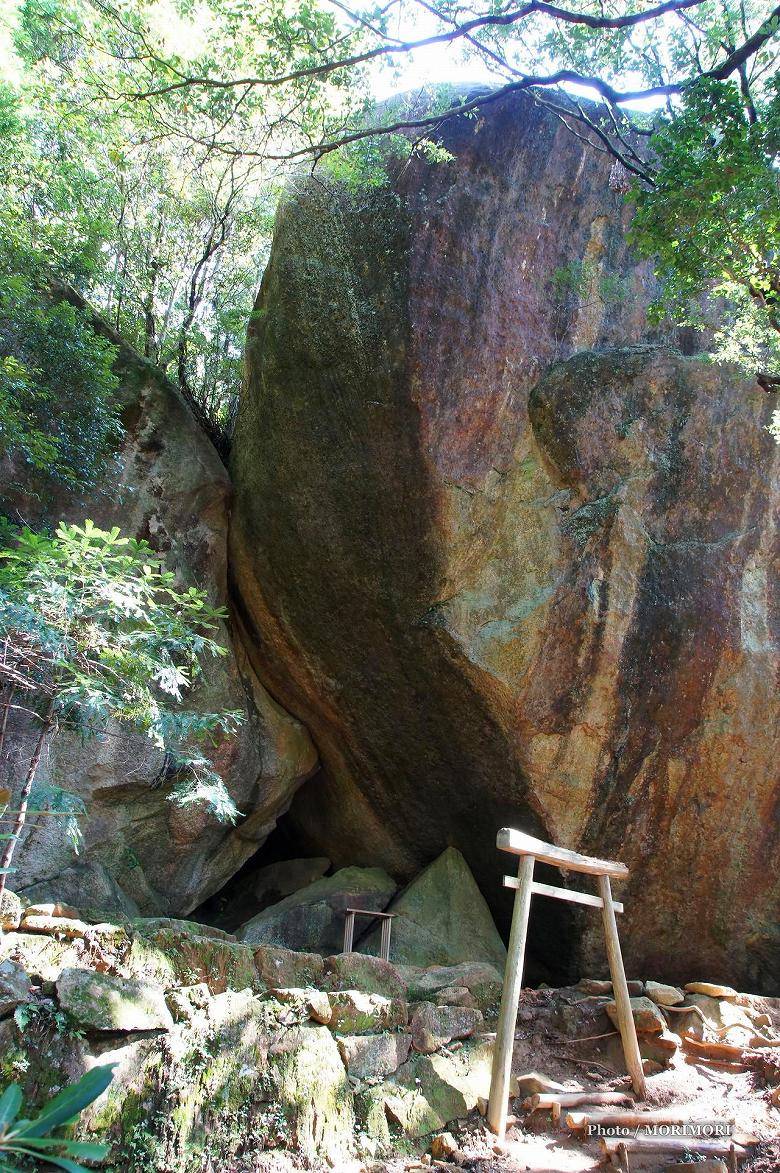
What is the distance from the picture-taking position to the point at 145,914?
8.23 metres

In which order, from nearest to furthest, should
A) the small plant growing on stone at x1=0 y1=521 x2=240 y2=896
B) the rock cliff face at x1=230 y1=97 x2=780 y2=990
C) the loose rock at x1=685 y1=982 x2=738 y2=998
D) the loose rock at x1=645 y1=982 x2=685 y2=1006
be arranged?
1. the small plant growing on stone at x1=0 y1=521 x2=240 y2=896
2. the loose rock at x1=645 y1=982 x2=685 y2=1006
3. the loose rock at x1=685 y1=982 x2=738 y2=998
4. the rock cliff face at x1=230 y1=97 x2=780 y2=990

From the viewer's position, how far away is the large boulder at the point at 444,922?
8.60 meters

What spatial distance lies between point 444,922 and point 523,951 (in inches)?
121

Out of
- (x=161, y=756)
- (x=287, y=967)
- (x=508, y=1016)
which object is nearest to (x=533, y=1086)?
(x=508, y=1016)

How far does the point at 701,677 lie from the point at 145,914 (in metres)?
6.29

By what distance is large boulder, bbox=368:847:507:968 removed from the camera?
28.2 ft

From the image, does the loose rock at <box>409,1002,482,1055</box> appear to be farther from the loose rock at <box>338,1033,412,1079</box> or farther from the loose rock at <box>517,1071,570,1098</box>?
the loose rock at <box>517,1071,570,1098</box>

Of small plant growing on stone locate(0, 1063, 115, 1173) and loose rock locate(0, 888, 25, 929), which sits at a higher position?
small plant growing on stone locate(0, 1063, 115, 1173)

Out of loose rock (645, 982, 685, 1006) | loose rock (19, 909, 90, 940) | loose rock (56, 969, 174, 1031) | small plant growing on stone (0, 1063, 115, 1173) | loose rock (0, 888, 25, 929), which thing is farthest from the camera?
loose rock (645, 982, 685, 1006)

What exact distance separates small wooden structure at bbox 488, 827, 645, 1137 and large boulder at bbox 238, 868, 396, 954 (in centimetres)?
332

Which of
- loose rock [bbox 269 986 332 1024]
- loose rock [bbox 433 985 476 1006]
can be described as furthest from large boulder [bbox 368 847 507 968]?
loose rock [bbox 269 986 332 1024]

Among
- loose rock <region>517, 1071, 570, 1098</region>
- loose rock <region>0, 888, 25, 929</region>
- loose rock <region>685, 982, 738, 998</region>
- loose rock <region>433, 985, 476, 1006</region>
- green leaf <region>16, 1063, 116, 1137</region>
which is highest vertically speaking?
green leaf <region>16, 1063, 116, 1137</region>

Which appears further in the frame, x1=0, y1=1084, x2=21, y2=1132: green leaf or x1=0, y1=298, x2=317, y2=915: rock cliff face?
x1=0, y1=298, x2=317, y2=915: rock cliff face

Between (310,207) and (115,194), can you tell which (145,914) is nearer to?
(310,207)
